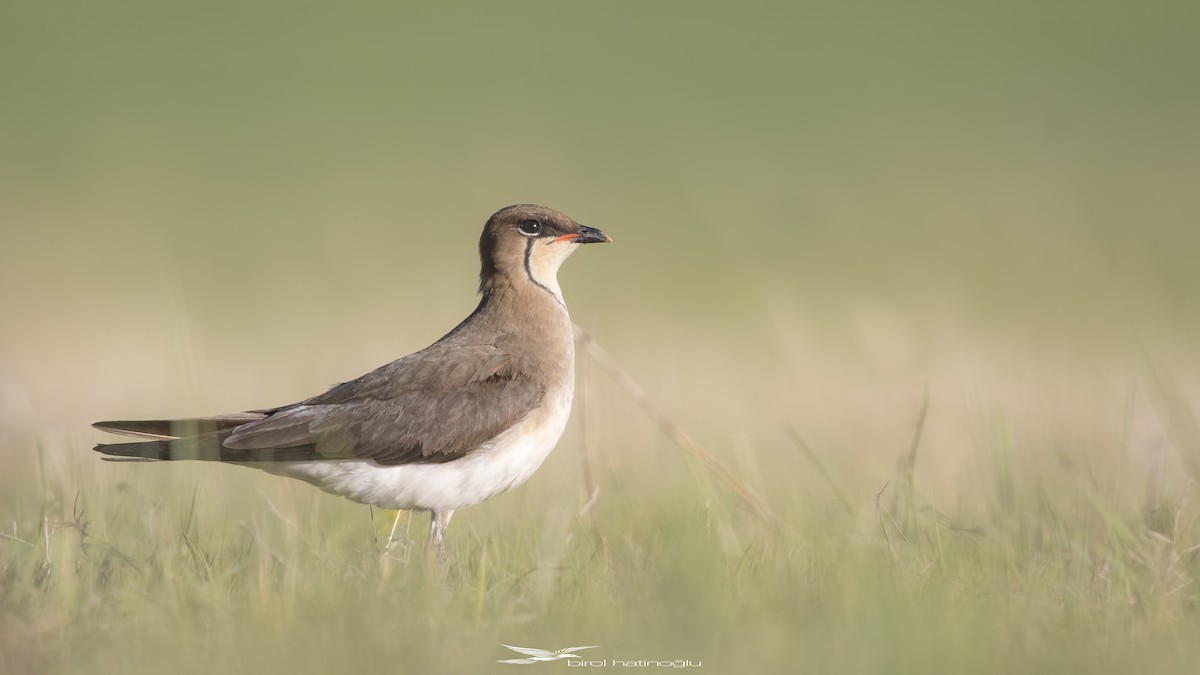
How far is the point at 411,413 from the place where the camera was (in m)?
7.16

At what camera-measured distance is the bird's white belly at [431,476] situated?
23.0 ft

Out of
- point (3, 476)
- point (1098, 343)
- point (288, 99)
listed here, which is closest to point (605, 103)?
point (288, 99)

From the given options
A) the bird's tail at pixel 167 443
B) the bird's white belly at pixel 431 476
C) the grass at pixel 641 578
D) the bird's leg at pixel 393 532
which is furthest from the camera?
the bird's white belly at pixel 431 476

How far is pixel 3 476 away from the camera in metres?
8.08

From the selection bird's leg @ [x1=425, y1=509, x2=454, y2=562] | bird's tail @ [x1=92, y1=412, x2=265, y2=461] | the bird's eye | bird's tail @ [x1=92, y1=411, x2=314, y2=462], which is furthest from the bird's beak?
bird's tail @ [x1=92, y1=412, x2=265, y2=461]

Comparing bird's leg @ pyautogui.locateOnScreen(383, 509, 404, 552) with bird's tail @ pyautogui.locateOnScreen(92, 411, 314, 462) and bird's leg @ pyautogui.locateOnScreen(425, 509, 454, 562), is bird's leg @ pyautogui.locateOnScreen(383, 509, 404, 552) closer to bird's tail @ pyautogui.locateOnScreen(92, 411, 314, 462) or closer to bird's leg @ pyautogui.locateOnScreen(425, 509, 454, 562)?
bird's leg @ pyautogui.locateOnScreen(425, 509, 454, 562)

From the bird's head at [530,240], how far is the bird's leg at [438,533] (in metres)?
1.46

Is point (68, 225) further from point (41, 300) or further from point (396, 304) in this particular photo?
point (396, 304)

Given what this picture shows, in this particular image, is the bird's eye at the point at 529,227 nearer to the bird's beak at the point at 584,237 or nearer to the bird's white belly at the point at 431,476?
the bird's beak at the point at 584,237

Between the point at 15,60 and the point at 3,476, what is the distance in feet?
79.3

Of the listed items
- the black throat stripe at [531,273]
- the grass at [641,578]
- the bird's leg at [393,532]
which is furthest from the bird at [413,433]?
the black throat stripe at [531,273]

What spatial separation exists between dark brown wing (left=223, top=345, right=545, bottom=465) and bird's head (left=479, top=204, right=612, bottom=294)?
0.73 metres

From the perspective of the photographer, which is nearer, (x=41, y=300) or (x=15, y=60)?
(x=41, y=300)

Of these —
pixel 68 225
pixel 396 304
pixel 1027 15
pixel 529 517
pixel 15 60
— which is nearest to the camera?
pixel 529 517
